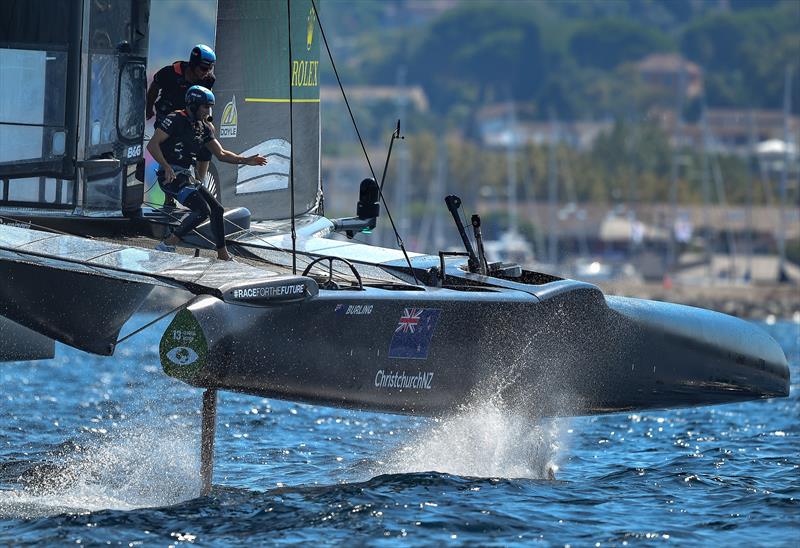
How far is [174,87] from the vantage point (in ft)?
26.0

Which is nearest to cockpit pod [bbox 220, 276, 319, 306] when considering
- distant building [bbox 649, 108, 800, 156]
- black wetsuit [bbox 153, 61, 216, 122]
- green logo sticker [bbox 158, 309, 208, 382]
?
green logo sticker [bbox 158, 309, 208, 382]

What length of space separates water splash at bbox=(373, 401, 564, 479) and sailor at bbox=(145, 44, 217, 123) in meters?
2.08

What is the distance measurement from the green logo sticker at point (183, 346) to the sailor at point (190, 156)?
3.36 feet

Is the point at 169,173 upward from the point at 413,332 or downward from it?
upward

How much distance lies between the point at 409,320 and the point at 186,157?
1507mm

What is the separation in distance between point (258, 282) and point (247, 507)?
884mm

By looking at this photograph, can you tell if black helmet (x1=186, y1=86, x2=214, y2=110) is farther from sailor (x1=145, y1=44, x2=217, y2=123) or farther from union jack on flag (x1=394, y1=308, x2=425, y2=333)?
union jack on flag (x1=394, y1=308, x2=425, y2=333)

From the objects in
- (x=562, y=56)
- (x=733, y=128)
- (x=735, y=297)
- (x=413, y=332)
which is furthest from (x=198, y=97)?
(x=562, y=56)

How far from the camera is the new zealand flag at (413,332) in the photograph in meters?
6.65

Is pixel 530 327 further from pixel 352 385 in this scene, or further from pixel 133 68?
pixel 133 68

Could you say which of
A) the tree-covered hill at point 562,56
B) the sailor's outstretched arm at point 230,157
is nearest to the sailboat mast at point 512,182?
the sailor's outstretched arm at point 230,157

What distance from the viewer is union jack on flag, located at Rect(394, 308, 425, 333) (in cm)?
664

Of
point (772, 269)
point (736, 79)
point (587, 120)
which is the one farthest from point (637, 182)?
point (736, 79)

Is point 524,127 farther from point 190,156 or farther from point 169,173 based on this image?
point 169,173
